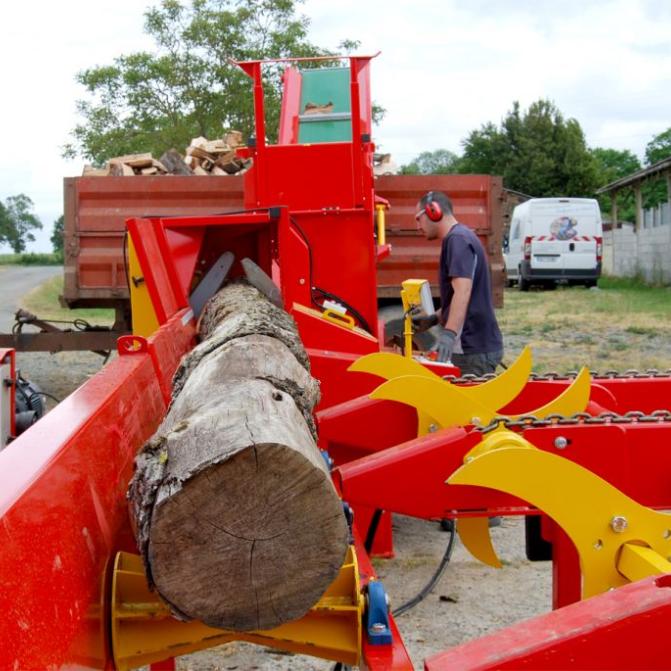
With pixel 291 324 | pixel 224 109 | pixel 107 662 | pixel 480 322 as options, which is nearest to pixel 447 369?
pixel 291 324

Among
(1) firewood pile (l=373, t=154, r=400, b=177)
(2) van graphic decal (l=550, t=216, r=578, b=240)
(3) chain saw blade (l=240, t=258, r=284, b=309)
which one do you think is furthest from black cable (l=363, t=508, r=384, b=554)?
(2) van graphic decal (l=550, t=216, r=578, b=240)

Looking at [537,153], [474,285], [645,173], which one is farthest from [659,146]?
[474,285]

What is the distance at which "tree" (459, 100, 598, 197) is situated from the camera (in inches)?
1820

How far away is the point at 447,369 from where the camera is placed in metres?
4.40

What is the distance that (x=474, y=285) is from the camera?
5.68m

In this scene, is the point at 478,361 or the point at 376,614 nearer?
the point at 376,614

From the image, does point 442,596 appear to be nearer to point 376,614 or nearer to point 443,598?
point 443,598

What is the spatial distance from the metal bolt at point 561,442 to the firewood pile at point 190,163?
7342 mm

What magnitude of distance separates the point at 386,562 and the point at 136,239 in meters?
2.16

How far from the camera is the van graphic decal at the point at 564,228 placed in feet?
82.6

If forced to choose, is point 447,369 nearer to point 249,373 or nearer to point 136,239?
point 136,239

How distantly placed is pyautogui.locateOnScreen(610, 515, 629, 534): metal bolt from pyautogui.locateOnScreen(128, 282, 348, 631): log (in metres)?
0.88

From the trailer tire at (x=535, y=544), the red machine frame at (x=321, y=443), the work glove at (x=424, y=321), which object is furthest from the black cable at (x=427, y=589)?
the work glove at (x=424, y=321)

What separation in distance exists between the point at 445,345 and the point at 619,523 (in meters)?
2.87
